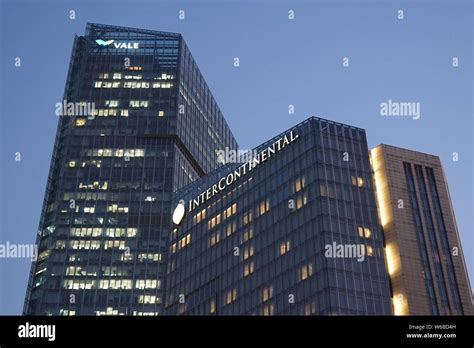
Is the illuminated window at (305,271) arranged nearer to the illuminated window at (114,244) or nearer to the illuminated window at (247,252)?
the illuminated window at (247,252)

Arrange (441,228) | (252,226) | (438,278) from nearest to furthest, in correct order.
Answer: (438,278) → (441,228) → (252,226)

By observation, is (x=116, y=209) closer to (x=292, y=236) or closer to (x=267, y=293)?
(x=267, y=293)

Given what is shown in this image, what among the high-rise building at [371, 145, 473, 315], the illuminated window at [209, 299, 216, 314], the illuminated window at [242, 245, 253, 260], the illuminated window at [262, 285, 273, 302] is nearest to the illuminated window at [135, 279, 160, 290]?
the illuminated window at [209, 299, 216, 314]

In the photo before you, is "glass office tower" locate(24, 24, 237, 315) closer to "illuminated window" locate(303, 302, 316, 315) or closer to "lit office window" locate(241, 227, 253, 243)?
"lit office window" locate(241, 227, 253, 243)

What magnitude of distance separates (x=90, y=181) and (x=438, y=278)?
12032 centimetres

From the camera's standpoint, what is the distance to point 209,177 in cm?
13150

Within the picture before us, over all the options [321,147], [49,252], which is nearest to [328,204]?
[321,147]

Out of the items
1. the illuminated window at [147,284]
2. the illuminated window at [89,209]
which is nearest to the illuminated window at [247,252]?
the illuminated window at [147,284]

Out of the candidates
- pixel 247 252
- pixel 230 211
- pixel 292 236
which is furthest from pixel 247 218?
pixel 292 236

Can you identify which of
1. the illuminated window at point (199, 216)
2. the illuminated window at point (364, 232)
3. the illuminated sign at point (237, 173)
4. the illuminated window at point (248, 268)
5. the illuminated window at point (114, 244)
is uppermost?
the illuminated window at point (114, 244)

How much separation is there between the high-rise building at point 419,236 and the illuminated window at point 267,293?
722 inches

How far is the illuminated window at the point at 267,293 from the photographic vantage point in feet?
329
